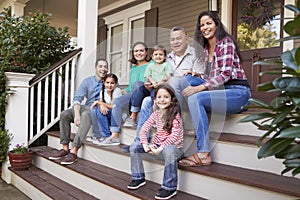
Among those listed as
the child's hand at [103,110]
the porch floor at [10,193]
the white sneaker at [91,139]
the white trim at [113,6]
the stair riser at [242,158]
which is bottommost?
the porch floor at [10,193]

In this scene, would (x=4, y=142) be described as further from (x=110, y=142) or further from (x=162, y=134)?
(x=162, y=134)

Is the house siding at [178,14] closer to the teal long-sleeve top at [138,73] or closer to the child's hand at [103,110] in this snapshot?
the teal long-sleeve top at [138,73]

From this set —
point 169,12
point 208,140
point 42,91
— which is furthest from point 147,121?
point 169,12

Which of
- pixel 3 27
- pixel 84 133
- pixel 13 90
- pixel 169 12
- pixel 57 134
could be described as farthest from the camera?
pixel 169 12

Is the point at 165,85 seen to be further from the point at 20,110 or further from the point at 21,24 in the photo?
the point at 21,24

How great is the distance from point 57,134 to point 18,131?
0.42m

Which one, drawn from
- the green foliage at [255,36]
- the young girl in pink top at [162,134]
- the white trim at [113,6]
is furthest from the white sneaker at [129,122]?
the white trim at [113,6]

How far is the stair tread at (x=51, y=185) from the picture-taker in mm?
2123

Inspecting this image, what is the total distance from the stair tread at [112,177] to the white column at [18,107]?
0.44 metres

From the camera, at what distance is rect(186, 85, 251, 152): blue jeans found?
1.71m

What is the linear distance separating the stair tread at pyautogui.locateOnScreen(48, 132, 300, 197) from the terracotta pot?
6.38 feet

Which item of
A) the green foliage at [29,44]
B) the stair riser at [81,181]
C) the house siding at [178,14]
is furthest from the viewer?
the house siding at [178,14]

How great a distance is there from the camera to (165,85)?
191 centimetres

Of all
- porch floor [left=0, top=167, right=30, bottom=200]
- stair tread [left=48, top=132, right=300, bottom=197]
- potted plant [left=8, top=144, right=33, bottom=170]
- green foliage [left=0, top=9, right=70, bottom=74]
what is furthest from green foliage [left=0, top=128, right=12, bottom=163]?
stair tread [left=48, top=132, right=300, bottom=197]
